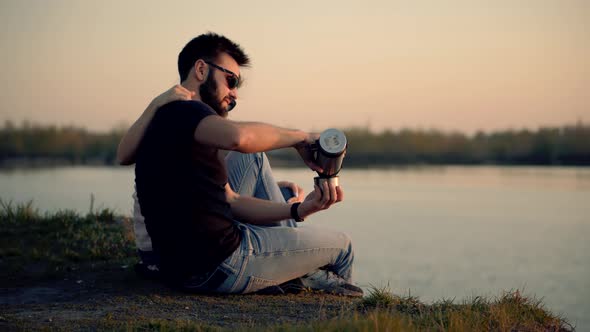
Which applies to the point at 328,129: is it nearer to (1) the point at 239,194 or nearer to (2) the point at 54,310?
(1) the point at 239,194

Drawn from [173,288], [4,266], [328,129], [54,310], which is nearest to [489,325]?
→ [328,129]

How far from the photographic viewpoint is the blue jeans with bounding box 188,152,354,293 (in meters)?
3.22

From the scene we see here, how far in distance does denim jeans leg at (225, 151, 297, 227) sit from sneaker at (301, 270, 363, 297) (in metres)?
0.34

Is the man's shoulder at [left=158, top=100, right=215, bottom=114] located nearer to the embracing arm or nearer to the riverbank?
the embracing arm

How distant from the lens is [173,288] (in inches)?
139

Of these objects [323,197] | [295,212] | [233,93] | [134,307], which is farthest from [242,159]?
[134,307]

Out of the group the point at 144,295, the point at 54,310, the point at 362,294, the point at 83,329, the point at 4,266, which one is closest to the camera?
the point at 83,329

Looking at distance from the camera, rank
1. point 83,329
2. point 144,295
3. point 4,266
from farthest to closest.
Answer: point 4,266
point 144,295
point 83,329

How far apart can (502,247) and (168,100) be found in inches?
284

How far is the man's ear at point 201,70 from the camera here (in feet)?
10.8

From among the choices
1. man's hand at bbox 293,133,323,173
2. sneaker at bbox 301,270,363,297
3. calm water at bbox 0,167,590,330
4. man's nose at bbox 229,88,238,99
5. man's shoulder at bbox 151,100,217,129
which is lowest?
calm water at bbox 0,167,590,330

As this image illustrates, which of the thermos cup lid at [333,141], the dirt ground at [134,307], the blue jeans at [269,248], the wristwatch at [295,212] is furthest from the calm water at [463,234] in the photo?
the thermos cup lid at [333,141]

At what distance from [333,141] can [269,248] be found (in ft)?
2.63

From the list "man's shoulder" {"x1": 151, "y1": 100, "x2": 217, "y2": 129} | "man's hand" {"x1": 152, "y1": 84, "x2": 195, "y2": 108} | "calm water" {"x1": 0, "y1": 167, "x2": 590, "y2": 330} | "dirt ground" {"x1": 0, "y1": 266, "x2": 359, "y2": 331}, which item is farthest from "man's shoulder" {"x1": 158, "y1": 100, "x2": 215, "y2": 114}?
"calm water" {"x1": 0, "y1": 167, "x2": 590, "y2": 330}
